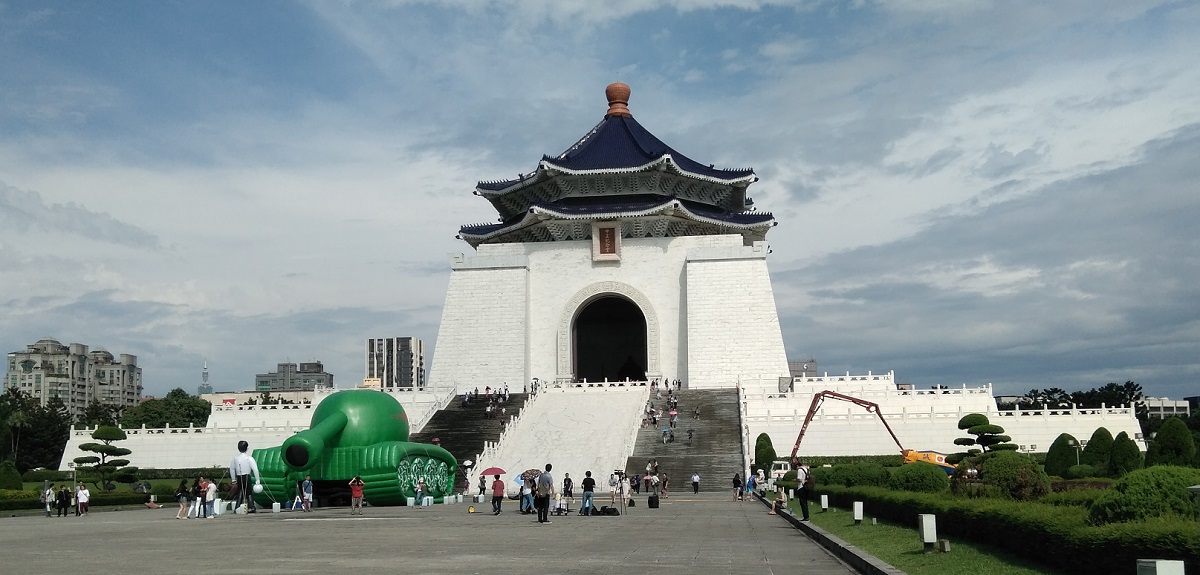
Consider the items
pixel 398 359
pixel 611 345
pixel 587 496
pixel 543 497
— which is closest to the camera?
pixel 543 497

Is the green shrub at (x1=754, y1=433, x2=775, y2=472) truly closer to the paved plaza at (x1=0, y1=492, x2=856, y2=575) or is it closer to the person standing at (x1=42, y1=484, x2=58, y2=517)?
the paved plaza at (x1=0, y1=492, x2=856, y2=575)

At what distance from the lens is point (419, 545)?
42.5 ft

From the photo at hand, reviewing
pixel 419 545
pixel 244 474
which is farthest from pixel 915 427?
pixel 419 545

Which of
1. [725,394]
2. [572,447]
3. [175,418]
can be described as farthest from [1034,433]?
[175,418]

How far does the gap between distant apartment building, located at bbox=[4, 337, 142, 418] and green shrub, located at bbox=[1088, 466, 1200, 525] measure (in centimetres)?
11276

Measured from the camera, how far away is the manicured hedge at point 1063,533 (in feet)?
23.7

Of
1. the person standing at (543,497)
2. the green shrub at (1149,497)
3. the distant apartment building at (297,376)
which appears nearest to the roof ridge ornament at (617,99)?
the person standing at (543,497)

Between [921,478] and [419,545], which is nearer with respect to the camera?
[419,545]

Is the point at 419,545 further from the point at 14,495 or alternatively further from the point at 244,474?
the point at 14,495

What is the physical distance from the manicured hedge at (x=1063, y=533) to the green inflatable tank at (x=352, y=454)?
1160 centimetres

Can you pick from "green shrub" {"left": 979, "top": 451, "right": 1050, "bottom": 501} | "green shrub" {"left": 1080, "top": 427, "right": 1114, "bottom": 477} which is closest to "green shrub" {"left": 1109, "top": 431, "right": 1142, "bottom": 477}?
"green shrub" {"left": 1080, "top": 427, "right": 1114, "bottom": 477}

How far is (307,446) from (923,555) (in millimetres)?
13469

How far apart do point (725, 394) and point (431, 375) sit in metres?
12.1

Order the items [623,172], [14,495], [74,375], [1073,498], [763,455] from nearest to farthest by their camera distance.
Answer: [1073,498] → [14,495] → [763,455] → [623,172] → [74,375]
